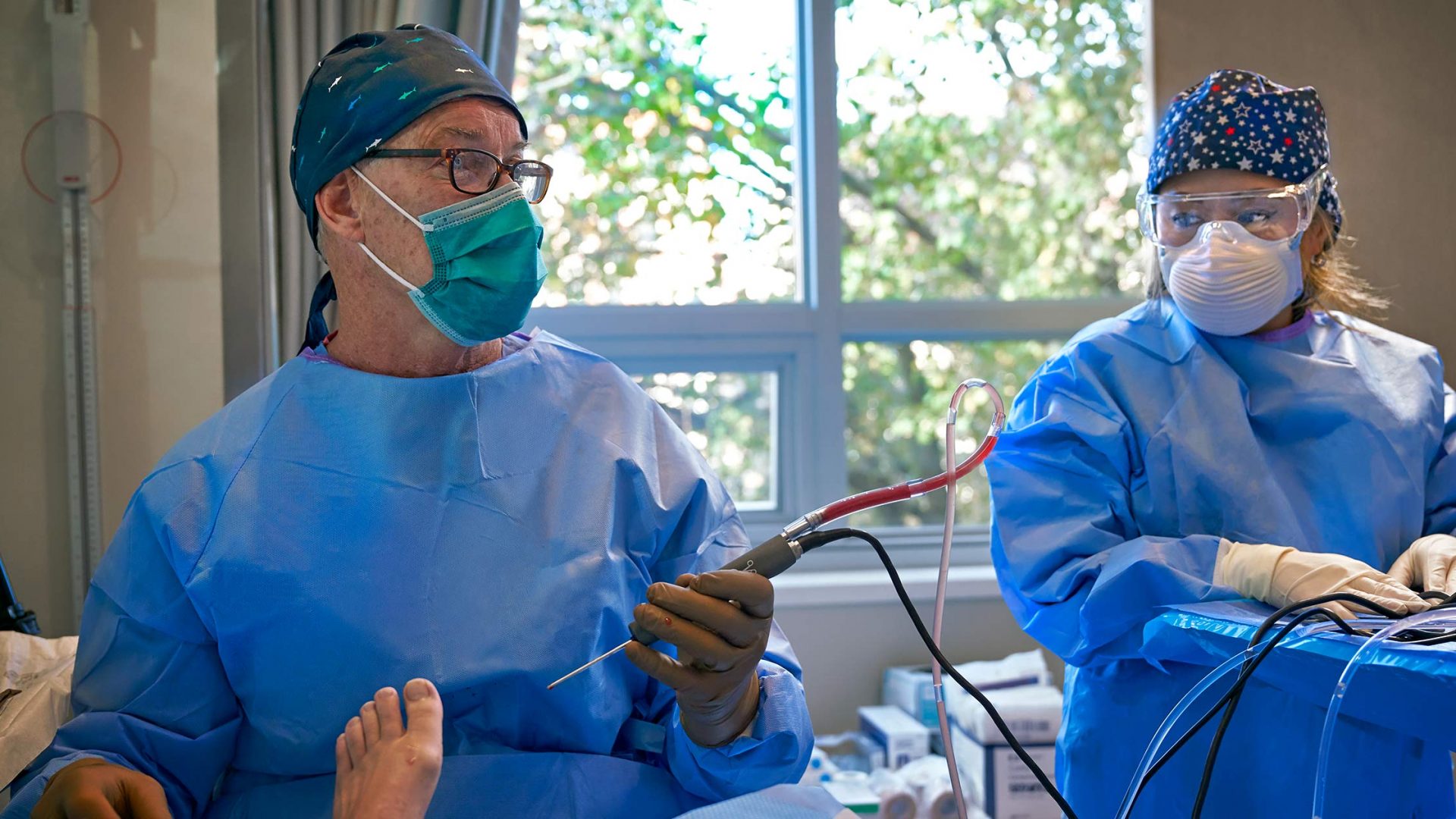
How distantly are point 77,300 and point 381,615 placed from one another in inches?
45.8

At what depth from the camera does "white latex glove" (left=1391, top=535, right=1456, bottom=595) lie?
127cm

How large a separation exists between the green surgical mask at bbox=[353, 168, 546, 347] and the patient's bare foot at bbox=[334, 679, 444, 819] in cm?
43

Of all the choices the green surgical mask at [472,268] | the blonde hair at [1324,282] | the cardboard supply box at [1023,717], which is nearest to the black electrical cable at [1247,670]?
the blonde hair at [1324,282]

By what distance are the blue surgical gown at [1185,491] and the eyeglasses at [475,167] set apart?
0.75 metres

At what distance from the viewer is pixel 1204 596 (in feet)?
4.20

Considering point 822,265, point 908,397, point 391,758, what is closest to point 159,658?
point 391,758

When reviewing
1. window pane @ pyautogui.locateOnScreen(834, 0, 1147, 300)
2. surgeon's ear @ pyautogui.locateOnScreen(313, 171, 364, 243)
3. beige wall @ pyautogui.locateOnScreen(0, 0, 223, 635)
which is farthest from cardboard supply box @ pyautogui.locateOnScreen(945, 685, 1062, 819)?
beige wall @ pyautogui.locateOnScreen(0, 0, 223, 635)

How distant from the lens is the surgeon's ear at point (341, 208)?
126 cm

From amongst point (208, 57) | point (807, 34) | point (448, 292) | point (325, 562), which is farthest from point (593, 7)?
point (325, 562)

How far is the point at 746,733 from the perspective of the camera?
112cm

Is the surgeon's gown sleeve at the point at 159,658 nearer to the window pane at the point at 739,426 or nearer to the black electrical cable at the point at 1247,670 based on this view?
the black electrical cable at the point at 1247,670

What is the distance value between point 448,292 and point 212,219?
971 millimetres

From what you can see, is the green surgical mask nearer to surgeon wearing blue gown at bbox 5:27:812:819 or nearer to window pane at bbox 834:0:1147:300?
surgeon wearing blue gown at bbox 5:27:812:819

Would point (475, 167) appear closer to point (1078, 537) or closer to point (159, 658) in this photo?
point (159, 658)
